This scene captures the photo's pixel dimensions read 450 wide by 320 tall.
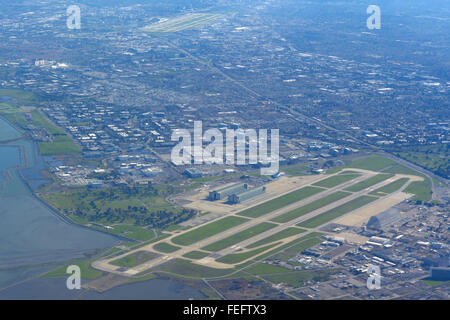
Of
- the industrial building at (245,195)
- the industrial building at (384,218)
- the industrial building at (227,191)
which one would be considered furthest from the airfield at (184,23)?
the industrial building at (384,218)

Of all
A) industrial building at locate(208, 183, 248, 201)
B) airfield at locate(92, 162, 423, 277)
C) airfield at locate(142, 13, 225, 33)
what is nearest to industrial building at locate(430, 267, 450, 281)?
airfield at locate(92, 162, 423, 277)

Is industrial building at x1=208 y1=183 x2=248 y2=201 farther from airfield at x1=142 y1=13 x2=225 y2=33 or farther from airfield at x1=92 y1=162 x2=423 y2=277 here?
airfield at x1=142 y1=13 x2=225 y2=33

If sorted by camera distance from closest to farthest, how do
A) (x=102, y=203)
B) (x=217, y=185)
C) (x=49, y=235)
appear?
(x=49, y=235)
(x=102, y=203)
(x=217, y=185)

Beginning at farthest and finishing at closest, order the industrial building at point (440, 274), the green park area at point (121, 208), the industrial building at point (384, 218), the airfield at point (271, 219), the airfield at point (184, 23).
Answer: the airfield at point (184, 23), the industrial building at point (384, 218), the green park area at point (121, 208), the airfield at point (271, 219), the industrial building at point (440, 274)

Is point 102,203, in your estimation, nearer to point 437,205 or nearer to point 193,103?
point 437,205

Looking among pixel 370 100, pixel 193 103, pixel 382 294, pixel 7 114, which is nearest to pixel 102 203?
pixel 382 294

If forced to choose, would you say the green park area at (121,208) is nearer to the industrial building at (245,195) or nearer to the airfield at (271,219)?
the airfield at (271,219)
